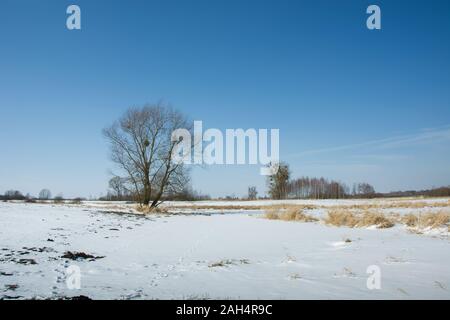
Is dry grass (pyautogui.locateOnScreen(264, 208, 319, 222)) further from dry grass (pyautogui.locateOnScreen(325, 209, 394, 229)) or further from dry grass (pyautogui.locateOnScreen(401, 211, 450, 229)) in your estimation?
dry grass (pyautogui.locateOnScreen(401, 211, 450, 229))

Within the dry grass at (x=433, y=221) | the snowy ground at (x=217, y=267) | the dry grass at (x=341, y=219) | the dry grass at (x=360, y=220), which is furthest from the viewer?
the dry grass at (x=341, y=219)

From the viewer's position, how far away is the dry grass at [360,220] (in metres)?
13.5

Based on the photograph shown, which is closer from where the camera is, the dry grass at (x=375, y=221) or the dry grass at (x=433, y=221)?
the dry grass at (x=433, y=221)

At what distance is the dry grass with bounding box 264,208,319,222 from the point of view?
58.1 feet

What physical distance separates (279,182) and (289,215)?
182 feet

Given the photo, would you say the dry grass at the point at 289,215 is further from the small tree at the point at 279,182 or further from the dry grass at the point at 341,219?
the small tree at the point at 279,182

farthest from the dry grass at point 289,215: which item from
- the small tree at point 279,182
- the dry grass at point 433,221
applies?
the small tree at point 279,182

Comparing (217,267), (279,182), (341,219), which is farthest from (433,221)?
(279,182)

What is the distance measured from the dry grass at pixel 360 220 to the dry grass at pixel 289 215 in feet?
7.53

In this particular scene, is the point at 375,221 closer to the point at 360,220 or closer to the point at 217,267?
the point at 360,220

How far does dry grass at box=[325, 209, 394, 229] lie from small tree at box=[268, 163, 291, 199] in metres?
56.9

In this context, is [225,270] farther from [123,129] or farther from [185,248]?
[123,129]

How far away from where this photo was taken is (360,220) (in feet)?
46.8
